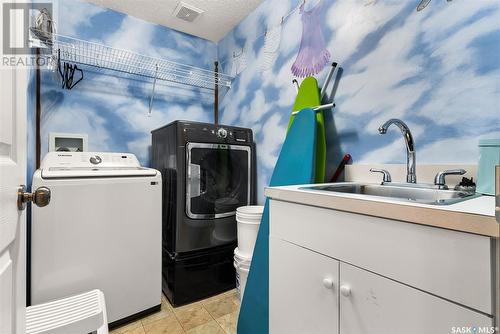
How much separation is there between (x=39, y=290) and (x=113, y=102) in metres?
1.64

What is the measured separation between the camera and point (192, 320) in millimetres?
1666

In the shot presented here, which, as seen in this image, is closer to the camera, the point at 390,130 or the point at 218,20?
the point at 390,130

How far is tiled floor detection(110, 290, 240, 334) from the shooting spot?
157 cm

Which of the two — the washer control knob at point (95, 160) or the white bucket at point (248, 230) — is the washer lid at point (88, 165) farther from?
the white bucket at point (248, 230)

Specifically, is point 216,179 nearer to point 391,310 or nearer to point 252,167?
point 252,167

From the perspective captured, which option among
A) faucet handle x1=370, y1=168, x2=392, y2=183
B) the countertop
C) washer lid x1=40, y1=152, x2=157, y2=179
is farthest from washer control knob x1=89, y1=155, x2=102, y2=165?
faucet handle x1=370, y1=168, x2=392, y2=183

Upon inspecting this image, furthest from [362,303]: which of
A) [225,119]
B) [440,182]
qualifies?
[225,119]

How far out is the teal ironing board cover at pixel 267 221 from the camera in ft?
4.47

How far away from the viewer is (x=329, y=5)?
1.64m

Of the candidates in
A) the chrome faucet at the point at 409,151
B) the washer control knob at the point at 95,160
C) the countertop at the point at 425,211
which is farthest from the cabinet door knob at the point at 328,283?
the washer control knob at the point at 95,160

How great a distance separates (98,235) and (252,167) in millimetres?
1290

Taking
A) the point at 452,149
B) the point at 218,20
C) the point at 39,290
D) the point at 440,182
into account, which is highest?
the point at 218,20

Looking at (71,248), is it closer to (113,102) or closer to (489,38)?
(113,102)

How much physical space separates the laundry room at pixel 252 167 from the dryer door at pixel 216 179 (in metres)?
0.02
